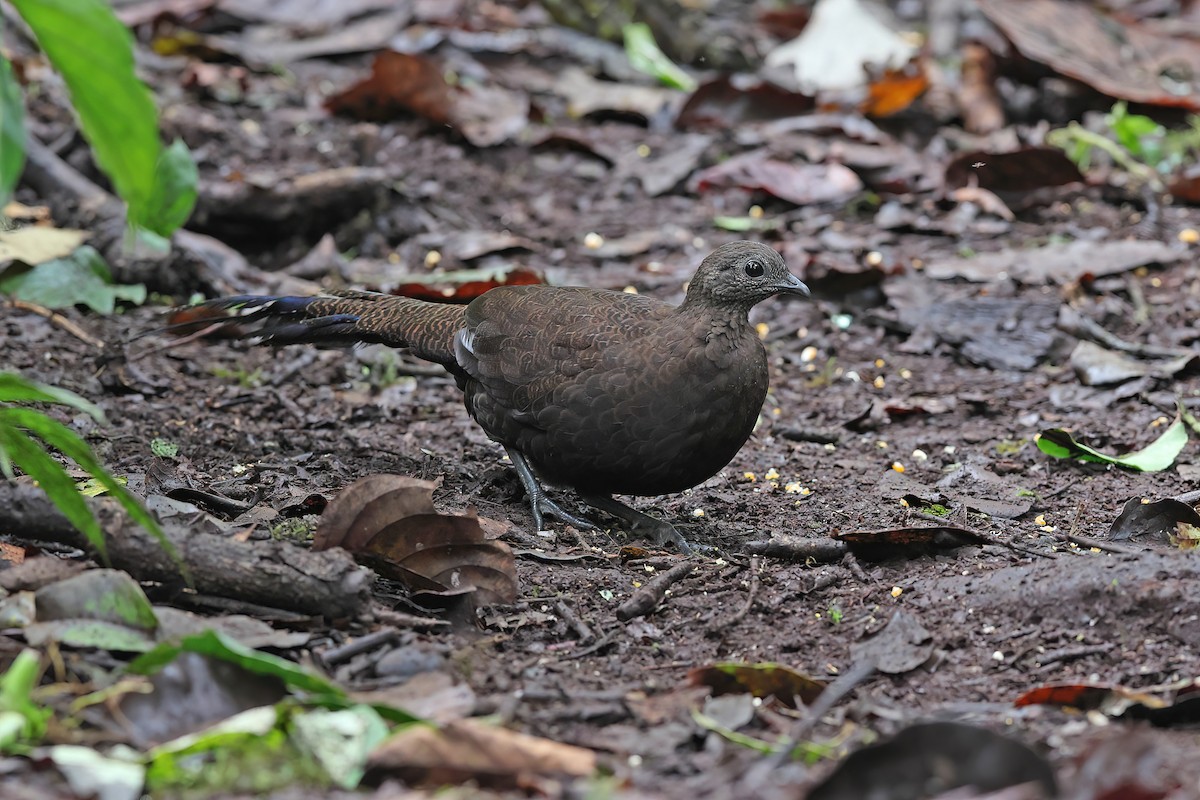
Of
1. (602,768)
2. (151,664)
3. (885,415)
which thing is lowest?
(885,415)

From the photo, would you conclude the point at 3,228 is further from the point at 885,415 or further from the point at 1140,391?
the point at 1140,391

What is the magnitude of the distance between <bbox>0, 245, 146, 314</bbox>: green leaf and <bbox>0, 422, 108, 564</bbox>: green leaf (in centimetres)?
329

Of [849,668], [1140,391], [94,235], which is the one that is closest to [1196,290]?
[1140,391]

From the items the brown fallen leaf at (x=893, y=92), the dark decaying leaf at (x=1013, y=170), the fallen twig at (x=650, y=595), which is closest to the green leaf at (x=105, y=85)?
the fallen twig at (x=650, y=595)

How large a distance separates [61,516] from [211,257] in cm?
364

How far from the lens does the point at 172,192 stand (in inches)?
216

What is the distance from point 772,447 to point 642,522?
0.99m

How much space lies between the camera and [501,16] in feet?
34.2

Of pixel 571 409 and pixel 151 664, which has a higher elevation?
pixel 151 664

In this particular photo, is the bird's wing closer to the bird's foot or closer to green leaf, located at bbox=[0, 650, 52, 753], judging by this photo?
the bird's foot

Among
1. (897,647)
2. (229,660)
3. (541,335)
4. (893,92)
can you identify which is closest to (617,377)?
(541,335)

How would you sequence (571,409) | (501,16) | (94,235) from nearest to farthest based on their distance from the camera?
1. (571,409)
2. (94,235)
3. (501,16)

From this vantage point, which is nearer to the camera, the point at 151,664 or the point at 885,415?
the point at 151,664

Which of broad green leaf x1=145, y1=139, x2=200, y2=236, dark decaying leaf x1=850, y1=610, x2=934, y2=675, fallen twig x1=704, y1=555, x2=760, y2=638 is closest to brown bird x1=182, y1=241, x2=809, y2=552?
broad green leaf x1=145, y1=139, x2=200, y2=236
